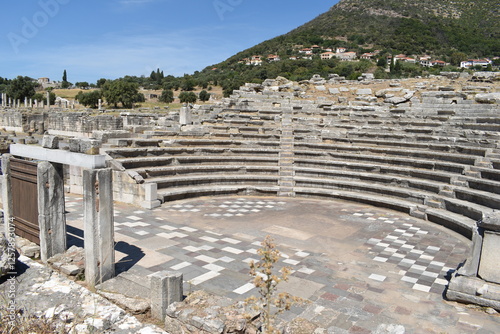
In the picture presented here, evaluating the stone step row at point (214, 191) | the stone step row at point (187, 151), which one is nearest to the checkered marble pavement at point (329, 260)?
the stone step row at point (214, 191)

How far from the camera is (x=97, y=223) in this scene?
5715 mm

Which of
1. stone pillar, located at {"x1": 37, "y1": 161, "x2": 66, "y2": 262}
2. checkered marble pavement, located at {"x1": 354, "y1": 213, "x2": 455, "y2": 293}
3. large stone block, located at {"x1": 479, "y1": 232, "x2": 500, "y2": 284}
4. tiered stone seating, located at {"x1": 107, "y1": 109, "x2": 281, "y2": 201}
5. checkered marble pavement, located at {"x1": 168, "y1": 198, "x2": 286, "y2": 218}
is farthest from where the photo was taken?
tiered stone seating, located at {"x1": 107, "y1": 109, "x2": 281, "y2": 201}

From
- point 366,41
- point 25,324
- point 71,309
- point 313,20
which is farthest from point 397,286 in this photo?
point 313,20

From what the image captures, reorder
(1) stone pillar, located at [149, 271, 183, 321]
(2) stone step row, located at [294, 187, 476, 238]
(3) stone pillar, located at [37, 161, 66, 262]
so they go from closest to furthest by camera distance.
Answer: (1) stone pillar, located at [149, 271, 183, 321]
(3) stone pillar, located at [37, 161, 66, 262]
(2) stone step row, located at [294, 187, 476, 238]

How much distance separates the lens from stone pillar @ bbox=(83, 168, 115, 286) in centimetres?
564

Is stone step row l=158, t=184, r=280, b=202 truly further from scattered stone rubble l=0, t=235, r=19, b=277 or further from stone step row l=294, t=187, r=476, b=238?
scattered stone rubble l=0, t=235, r=19, b=277

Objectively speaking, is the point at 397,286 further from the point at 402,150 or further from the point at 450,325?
the point at 402,150

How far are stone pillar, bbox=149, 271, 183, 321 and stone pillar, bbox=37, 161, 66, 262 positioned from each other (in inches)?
104

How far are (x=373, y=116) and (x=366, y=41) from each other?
74680 mm

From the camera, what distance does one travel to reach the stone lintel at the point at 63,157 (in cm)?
573

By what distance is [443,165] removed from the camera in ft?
41.1

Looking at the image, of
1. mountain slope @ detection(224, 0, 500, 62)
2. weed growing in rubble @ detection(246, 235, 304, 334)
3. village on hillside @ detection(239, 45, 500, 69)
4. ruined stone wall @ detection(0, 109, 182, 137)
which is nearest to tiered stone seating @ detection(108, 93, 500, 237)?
weed growing in rubble @ detection(246, 235, 304, 334)

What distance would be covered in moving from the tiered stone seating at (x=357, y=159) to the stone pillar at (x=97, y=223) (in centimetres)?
606
